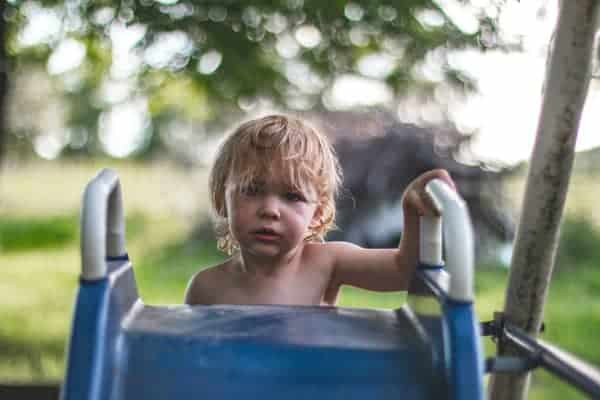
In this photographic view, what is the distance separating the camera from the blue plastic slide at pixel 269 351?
0.93 meters

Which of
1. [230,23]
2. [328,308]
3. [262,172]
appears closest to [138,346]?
[328,308]

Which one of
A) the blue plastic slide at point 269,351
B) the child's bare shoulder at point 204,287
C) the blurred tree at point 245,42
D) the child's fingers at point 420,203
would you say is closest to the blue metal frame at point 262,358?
the blue plastic slide at point 269,351

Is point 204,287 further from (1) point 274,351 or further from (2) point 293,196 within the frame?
(1) point 274,351

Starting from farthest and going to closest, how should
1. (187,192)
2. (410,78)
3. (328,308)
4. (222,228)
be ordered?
(187,192) → (410,78) → (222,228) → (328,308)

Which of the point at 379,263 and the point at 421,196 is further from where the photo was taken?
the point at 379,263

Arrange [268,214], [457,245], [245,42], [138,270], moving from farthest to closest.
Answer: [138,270], [245,42], [268,214], [457,245]

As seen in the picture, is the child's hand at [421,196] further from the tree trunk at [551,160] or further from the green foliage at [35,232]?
the green foliage at [35,232]

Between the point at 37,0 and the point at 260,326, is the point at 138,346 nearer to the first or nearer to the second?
the point at 260,326

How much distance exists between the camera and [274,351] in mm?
1013

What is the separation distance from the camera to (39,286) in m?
6.29

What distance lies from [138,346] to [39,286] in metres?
5.67

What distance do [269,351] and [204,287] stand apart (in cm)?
54

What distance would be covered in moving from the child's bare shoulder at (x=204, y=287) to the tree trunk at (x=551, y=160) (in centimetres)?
60

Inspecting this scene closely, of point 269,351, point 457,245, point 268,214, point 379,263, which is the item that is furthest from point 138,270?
point 457,245
